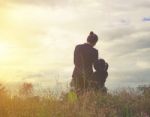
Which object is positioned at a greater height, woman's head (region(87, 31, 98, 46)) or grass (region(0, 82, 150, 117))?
woman's head (region(87, 31, 98, 46))

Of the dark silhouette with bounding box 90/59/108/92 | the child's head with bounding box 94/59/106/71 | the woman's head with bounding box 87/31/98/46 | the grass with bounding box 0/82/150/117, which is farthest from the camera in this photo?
the child's head with bounding box 94/59/106/71

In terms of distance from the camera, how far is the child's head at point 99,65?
58.6 feet

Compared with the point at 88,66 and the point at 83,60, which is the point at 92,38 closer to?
the point at 83,60

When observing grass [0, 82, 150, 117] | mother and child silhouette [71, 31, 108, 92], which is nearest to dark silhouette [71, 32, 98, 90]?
mother and child silhouette [71, 31, 108, 92]

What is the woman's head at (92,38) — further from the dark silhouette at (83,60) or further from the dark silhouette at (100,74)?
the dark silhouette at (100,74)

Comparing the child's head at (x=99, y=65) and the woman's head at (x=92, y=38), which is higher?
the woman's head at (x=92, y=38)

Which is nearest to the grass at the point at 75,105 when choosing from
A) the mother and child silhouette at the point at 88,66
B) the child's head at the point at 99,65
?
the mother and child silhouette at the point at 88,66

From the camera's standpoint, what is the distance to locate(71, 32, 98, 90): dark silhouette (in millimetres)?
17609

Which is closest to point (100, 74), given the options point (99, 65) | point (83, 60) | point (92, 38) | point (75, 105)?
point (99, 65)

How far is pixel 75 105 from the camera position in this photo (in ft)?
40.8

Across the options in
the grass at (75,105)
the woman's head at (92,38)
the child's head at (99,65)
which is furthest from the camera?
the child's head at (99,65)

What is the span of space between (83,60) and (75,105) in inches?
211

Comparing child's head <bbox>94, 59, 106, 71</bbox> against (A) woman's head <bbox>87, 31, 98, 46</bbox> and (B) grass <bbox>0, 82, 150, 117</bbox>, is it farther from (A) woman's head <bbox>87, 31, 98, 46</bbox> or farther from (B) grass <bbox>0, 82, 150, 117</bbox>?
(B) grass <bbox>0, 82, 150, 117</bbox>

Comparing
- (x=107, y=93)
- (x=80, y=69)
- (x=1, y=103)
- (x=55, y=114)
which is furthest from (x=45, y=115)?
(x=80, y=69)
